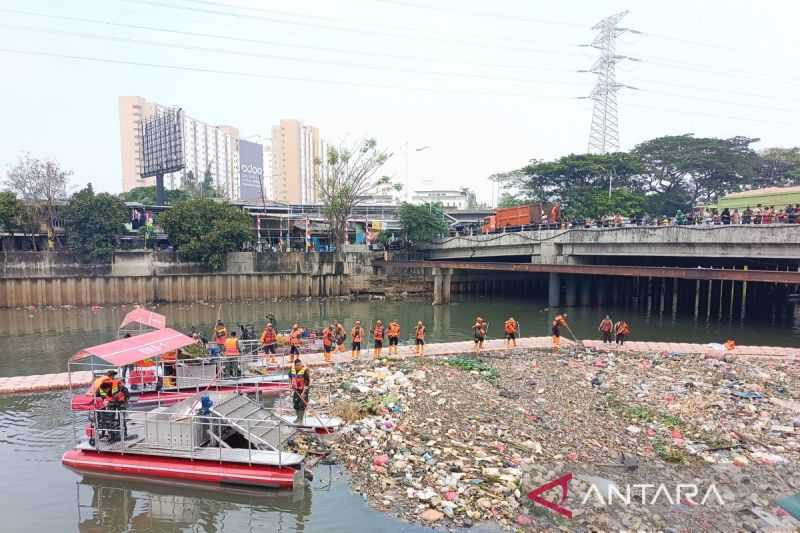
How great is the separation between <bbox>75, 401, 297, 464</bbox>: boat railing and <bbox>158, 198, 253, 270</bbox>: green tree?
3395 centimetres

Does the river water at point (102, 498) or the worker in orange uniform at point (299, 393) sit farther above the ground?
the worker in orange uniform at point (299, 393)

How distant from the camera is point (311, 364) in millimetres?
18469

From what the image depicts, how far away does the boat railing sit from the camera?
10289mm

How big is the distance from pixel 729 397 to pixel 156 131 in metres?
70.0

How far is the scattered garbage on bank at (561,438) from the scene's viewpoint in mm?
8680

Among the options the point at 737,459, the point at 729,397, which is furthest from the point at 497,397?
the point at 729,397

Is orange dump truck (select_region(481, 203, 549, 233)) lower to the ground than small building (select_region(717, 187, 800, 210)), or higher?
lower

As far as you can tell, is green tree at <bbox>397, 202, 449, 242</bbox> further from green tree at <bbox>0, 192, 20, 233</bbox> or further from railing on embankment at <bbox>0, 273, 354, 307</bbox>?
green tree at <bbox>0, 192, 20, 233</bbox>

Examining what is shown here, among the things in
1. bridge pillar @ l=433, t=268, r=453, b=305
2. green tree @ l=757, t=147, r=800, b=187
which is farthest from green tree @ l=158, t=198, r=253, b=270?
green tree @ l=757, t=147, r=800, b=187

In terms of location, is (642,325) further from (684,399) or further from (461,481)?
(461,481)

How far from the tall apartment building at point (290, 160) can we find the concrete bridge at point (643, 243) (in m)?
117

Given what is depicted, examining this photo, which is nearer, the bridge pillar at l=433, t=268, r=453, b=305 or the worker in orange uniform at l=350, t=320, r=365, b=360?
the worker in orange uniform at l=350, t=320, r=365, b=360

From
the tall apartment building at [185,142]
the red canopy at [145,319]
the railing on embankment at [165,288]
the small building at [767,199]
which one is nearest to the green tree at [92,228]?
the railing on embankment at [165,288]

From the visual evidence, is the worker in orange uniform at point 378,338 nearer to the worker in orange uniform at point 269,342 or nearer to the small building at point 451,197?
the worker in orange uniform at point 269,342
